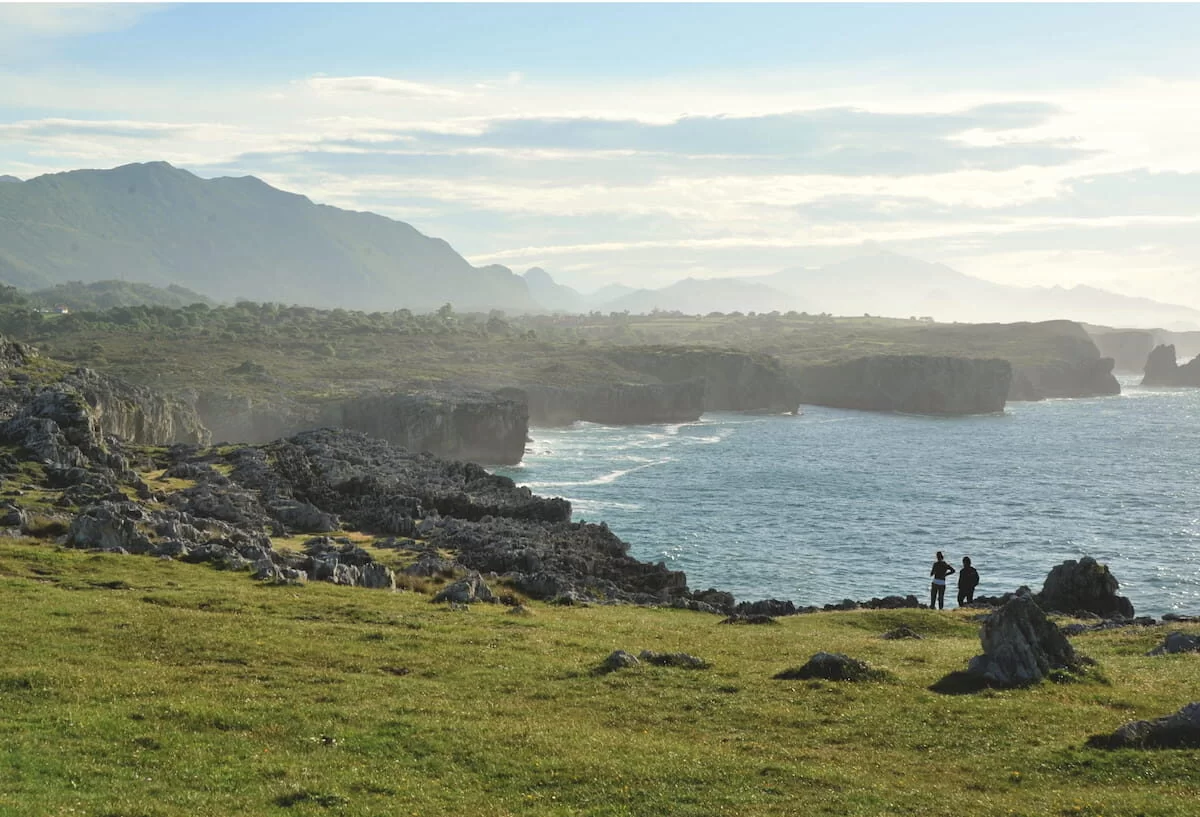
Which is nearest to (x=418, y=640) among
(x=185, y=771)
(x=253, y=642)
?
(x=253, y=642)

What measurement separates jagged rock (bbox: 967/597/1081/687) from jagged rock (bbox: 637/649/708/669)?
293 inches

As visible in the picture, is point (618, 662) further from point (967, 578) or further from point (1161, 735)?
point (967, 578)

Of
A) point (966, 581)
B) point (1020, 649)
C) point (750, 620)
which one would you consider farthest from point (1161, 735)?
point (966, 581)

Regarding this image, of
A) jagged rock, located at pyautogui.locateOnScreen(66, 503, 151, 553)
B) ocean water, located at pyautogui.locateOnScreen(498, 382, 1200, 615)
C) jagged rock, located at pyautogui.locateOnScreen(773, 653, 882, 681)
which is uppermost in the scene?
jagged rock, located at pyautogui.locateOnScreen(773, 653, 882, 681)

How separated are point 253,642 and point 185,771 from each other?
11.0 m

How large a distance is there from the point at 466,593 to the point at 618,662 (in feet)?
52.3

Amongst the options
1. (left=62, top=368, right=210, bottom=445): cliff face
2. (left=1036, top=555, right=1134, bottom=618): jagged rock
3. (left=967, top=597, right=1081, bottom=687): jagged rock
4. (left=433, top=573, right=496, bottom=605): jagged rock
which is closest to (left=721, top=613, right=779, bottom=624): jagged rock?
(left=433, top=573, right=496, bottom=605): jagged rock

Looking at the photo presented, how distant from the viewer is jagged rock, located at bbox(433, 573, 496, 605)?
44.8 m

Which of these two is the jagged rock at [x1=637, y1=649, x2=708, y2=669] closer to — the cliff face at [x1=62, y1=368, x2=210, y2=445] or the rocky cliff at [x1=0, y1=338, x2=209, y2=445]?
the rocky cliff at [x1=0, y1=338, x2=209, y2=445]

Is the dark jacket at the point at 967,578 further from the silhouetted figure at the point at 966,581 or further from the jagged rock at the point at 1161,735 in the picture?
the jagged rock at the point at 1161,735

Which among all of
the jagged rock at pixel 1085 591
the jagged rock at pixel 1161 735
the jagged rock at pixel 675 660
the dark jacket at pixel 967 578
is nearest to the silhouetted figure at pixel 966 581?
the dark jacket at pixel 967 578

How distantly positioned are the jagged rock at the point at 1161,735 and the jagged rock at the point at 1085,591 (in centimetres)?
3418

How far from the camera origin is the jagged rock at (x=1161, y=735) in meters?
22.5

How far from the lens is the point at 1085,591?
55750 mm
